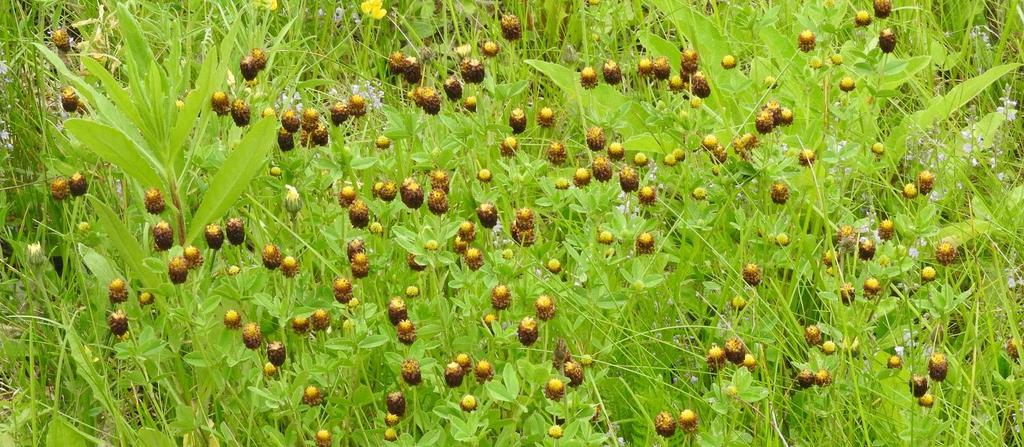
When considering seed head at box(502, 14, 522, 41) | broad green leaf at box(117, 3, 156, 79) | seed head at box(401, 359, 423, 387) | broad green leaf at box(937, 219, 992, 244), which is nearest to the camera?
seed head at box(401, 359, 423, 387)

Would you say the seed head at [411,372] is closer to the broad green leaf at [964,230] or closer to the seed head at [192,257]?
the seed head at [192,257]

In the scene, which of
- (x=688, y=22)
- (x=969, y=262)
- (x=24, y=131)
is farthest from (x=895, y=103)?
(x=24, y=131)

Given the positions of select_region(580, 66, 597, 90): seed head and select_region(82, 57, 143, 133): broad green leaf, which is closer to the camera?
select_region(82, 57, 143, 133): broad green leaf

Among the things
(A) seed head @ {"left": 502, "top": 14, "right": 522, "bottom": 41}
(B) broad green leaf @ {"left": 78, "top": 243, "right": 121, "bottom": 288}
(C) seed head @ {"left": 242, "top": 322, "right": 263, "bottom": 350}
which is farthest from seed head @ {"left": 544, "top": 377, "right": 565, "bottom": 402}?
(A) seed head @ {"left": 502, "top": 14, "right": 522, "bottom": 41}

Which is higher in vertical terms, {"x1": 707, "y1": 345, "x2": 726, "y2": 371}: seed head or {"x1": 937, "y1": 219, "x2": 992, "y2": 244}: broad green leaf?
{"x1": 707, "y1": 345, "x2": 726, "y2": 371}: seed head

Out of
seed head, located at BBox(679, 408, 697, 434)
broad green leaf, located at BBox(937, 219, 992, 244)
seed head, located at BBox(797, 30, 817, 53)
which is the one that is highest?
seed head, located at BBox(797, 30, 817, 53)

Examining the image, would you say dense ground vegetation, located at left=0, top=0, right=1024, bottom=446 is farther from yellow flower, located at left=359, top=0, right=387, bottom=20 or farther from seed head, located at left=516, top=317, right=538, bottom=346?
yellow flower, located at left=359, top=0, right=387, bottom=20

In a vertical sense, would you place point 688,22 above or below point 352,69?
above

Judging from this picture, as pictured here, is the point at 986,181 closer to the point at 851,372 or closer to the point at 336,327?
the point at 851,372
